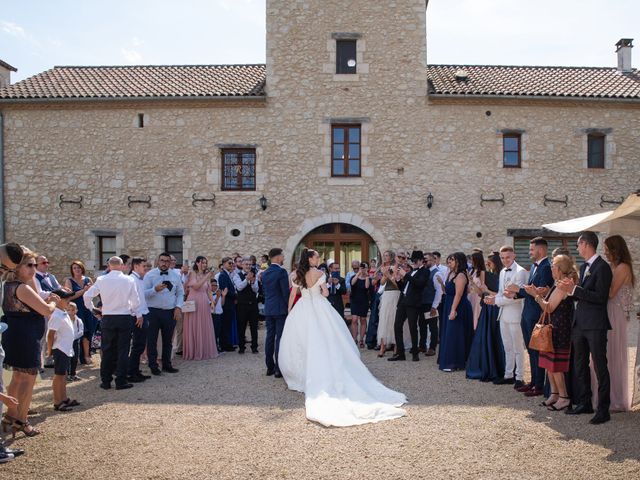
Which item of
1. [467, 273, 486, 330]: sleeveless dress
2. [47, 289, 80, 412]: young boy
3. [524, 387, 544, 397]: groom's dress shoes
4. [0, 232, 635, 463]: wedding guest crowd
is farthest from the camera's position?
[467, 273, 486, 330]: sleeveless dress

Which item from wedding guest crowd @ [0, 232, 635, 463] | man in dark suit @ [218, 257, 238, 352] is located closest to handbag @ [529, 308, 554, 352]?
wedding guest crowd @ [0, 232, 635, 463]

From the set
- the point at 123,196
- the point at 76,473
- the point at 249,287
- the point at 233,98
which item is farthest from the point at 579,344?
the point at 123,196

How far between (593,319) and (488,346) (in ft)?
Result: 6.80

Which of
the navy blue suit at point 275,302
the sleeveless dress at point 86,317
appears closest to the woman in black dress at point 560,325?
the navy blue suit at point 275,302

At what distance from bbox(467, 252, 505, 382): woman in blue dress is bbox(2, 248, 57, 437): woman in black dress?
509 centimetres

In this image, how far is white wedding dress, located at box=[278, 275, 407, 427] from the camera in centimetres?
508

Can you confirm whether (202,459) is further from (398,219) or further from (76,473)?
(398,219)

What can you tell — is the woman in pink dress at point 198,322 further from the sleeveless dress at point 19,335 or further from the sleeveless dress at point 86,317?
the sleeveless dress at point 19,335

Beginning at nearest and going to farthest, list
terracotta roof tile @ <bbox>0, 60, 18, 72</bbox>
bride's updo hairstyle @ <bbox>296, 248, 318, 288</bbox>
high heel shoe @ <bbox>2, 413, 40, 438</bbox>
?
high heel shoe @ <bbox>2, 413, 40, 438</bbox> → bride's updo hairstyle @ <bbox>296, 248, 318, 288</bbox> → terracotta roof tile @ <bbox>0, 60, 18, 72</bbox>

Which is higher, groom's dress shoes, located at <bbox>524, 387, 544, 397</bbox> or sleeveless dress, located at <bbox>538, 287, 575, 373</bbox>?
sleeveless dress, located at <bbox>538, 287, 575, 373</bbox>

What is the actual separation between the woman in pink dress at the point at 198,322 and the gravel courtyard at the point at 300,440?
2218 millimetres

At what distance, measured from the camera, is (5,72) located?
16547 mm

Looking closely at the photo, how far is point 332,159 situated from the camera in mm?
14062

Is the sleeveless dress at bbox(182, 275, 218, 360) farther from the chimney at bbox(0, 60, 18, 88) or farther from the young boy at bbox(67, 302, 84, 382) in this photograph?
the chimney at bbox(0, 60, 18, 88)
